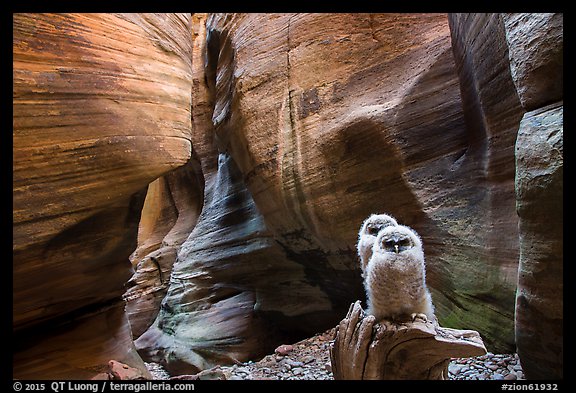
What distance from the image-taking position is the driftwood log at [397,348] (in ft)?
7.25

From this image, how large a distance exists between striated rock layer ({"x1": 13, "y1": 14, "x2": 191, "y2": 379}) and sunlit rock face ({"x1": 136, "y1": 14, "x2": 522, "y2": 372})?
1.52 metres

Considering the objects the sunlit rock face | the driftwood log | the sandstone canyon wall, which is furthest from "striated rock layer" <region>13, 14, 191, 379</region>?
the driftwood log

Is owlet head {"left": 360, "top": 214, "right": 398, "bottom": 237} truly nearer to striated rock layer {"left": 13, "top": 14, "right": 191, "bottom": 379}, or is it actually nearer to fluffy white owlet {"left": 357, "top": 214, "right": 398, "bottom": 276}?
fluffy white owlet {"left": 357, "top": 214, "right": 398, "bottom": 276}

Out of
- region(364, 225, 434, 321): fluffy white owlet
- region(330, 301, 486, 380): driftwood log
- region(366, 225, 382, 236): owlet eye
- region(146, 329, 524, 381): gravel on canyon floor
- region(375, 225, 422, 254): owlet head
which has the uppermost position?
region(366, 225, 382, 236): owlet eye

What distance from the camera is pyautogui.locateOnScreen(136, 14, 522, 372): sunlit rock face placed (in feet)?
11.3

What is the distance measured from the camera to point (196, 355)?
646 cm

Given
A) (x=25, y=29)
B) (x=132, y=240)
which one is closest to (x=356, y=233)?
(x=132, y=240)

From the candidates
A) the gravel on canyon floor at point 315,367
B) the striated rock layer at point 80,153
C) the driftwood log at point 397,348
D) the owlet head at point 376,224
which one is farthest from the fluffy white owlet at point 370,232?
the striated rock layer at point 80,153

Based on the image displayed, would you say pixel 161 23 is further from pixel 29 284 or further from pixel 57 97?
pixel 29 284

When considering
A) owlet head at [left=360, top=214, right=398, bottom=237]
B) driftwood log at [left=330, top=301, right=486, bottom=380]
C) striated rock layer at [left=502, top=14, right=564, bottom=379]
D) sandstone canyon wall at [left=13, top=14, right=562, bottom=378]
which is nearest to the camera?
striated rock layer at [left=502, top=14, right=564, bottom=379]

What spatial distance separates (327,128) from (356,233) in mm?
1300

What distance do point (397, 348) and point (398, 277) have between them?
16.0 inches

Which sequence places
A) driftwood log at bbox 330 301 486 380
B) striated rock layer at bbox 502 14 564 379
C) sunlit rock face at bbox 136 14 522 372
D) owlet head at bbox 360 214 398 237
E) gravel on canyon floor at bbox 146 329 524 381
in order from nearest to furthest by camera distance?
striated rock layer at bbox 502 14 564 379 → driftwood log at bbox 330 301 486 380 → gravel on canyon floor at bbox 146 329 524 381 → owlet head at bbox 360 214 398 237 → sunlit rock face at bbox 136 14 522 372

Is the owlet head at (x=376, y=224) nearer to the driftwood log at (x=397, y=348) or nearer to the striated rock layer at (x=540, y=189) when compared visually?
the driftwood log at (x=397, y=348)
